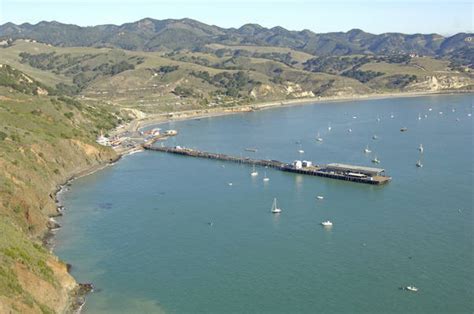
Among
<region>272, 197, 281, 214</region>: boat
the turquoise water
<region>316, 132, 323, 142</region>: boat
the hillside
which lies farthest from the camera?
<region>316, 132, 323, 142</region>: boat

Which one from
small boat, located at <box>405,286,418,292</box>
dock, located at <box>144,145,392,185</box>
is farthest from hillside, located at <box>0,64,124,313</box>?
small boat, located at <box>405,286,418,292</box>

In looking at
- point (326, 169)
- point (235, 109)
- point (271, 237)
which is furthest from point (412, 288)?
point (235, 109)

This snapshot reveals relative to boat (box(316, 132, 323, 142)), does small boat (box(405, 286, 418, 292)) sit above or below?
below

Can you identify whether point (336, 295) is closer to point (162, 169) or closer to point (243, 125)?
point (162, 169)

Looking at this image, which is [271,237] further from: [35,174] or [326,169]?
[35,174]

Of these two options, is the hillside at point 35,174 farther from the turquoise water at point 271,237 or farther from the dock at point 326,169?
the dock at point 326,169

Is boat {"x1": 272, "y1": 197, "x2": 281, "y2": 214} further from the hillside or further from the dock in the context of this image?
the hillside

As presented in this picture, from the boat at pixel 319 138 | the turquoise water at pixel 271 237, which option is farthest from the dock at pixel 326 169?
the boat at pixel 319 138

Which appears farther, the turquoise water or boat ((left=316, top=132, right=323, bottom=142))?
boat ((left=316, top=132, right=323, bottom=142))
